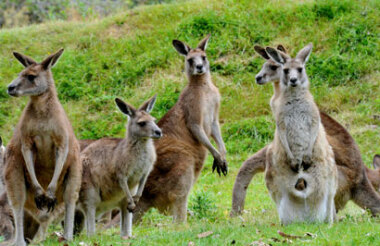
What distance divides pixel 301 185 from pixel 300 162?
226 mm

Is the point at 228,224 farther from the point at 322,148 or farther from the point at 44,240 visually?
the point at 44,240

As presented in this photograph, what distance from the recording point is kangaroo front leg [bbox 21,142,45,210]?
6332 millimetres

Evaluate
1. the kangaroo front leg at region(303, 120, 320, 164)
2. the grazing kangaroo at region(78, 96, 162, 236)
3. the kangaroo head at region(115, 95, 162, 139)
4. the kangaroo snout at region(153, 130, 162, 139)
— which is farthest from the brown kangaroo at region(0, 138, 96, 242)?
the kangaroo front leg at region(303, 120, 320, 164)

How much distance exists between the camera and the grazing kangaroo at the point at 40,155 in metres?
6.39

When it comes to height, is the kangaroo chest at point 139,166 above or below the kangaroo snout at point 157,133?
below

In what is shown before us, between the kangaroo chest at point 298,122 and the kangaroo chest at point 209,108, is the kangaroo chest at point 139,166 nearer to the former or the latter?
the kangaroo chest at point 298,122

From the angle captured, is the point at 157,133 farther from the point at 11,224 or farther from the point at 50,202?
the point at 11,224

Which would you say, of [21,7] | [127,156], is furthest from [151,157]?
[21,7]

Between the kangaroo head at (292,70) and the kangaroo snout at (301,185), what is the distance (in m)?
0.94

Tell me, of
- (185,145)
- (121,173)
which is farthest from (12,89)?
(185,145)

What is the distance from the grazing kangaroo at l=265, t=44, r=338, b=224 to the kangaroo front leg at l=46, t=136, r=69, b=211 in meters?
2.05

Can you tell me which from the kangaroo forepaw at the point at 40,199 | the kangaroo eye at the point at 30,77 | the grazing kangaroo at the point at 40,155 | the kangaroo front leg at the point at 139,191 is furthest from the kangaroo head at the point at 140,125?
the kangaroo forepaw at the point at 40,199

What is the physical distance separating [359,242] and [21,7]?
1661cm

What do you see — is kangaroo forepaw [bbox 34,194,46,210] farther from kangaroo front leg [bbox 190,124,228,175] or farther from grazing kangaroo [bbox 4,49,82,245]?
kangaroo front leg [bbox 190,124,228,175]
